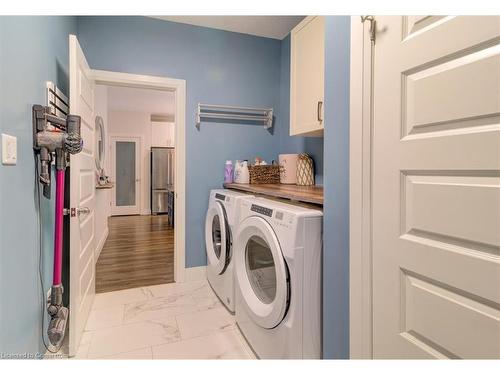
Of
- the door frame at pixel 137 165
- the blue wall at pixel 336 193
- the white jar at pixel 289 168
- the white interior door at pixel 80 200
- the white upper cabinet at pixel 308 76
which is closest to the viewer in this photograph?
the blue wall at pixel 336 193

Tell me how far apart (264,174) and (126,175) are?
4.97 metres

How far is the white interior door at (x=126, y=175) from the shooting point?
648 centimetres

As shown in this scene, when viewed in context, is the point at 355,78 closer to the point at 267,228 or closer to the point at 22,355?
the point at 267,228

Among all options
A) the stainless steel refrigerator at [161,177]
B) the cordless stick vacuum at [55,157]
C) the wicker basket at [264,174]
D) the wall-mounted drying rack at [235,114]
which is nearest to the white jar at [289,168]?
the wicker basket at [264,174]

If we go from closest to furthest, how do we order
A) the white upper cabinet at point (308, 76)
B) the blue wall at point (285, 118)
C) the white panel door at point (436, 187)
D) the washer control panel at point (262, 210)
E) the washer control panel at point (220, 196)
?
the white panel door at point (436, 187) → the washer control panel at point (262, 210) → the white upper cabinet at point (308, 76) → the washer control panel at point (220, 196) → the blue wall at point (285, 118)

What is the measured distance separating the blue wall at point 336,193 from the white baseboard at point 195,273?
5.54 feet

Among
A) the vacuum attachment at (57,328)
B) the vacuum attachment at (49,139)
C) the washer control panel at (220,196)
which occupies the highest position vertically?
the vacuum attachment at (49,139)

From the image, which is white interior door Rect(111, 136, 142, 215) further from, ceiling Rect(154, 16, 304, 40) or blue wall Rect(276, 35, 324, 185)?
blue wall Rect(276, 35, 324, 185)

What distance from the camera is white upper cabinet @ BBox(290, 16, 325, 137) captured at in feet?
6.47

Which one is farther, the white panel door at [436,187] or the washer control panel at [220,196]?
the washer control panel at [220,196]

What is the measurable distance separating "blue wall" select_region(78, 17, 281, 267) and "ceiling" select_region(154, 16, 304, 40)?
59mm

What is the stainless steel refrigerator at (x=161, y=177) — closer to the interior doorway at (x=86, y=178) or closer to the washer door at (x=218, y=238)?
the interior doorway at (x=86, y=178)
